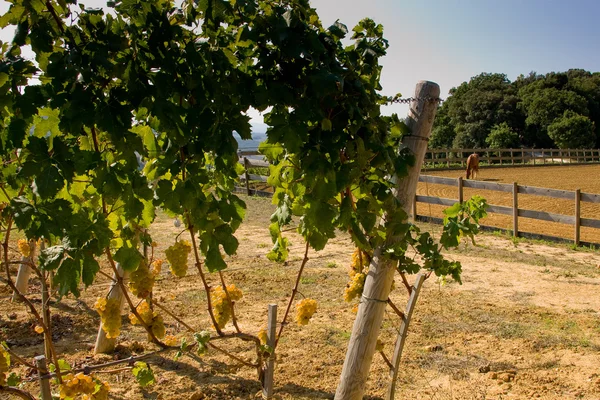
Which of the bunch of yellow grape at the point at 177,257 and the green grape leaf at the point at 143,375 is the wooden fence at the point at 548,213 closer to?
the bunch of yellow grape at the point at 177,257

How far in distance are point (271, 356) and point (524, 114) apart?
46190mm

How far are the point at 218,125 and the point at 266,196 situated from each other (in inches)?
523

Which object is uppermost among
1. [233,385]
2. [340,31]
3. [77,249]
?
[340,31]

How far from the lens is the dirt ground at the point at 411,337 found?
3512mm

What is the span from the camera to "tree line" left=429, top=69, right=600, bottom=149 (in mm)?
41438

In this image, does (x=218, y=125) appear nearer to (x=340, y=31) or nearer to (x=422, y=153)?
(x=340, y=31)

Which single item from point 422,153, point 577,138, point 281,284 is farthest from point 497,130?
point 422,153

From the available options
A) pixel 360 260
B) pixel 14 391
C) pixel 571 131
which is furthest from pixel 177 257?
pixel 571 131

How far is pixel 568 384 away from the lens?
11.6ft

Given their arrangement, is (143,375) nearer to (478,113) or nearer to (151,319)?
(151,319)

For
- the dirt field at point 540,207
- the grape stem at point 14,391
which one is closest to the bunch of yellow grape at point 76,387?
the grape stem at point 14,391

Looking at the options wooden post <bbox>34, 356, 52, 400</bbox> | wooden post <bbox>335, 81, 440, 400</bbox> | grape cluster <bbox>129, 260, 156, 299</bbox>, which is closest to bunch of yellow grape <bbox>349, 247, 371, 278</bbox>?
wooden post <bbox>335, 81, 440, 400</bbox>

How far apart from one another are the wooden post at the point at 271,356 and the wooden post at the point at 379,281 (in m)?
0.61

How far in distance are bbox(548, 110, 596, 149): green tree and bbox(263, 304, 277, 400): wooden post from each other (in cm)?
4296
